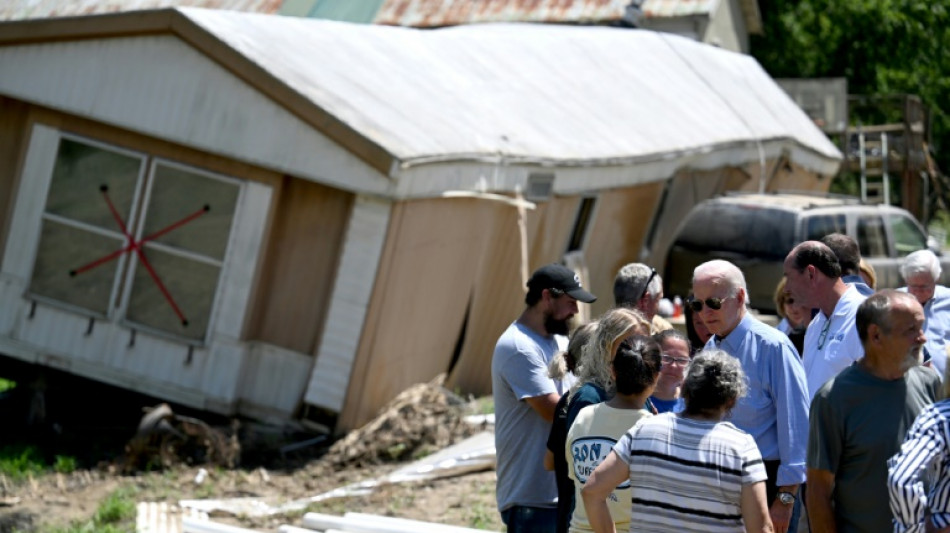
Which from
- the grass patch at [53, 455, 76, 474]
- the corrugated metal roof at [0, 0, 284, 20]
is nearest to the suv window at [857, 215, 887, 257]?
the grass patch at [53, 455, 76, 474]

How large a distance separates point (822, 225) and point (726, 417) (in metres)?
9.90

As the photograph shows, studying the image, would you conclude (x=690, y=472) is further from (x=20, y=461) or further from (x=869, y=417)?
(x=20, y=461)

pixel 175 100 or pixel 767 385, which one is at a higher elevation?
pixel 175 100

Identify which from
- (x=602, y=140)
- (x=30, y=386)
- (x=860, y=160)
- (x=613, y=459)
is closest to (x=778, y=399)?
(x=613, y=459)

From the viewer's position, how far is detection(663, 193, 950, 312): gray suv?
13.7 m

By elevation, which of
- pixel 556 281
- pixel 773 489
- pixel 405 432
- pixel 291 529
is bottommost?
pixel 291 529

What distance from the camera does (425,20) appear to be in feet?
75.7

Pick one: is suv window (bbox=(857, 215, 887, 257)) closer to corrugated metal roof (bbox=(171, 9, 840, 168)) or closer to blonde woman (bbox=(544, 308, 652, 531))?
corrugated metal roof (bbox=(171, 9, 840, 168))

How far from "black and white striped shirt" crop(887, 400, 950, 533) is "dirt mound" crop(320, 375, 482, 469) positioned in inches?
247

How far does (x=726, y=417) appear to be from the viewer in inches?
190

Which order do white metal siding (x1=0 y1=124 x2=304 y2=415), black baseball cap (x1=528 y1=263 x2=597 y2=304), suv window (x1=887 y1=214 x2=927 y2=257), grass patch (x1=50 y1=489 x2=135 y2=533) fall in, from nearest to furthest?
1. black baseball cap (x1=528 y1=263 x2=597 y2=304)
2. grass patch (x1=50 y1=489 x2=135 y2=533)
3. white metal siding (x1=0 y1=124 x2=304 y2=415)
4. suv window (x1=887 y1=214 x2=927 y2=257)

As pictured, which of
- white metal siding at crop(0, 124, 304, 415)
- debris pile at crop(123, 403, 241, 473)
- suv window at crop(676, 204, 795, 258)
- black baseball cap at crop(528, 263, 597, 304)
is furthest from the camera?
suv window at crop(676, 204, 795, 258)

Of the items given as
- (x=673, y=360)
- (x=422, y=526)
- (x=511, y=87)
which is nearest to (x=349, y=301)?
(x=422, y=526)

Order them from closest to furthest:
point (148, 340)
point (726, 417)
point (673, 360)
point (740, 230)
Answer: point (726, 417)
point (673, 360)
point (148, 340)
point (740, 230)
